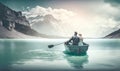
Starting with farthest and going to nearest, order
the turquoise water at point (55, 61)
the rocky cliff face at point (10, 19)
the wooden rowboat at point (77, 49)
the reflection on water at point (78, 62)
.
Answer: the rocky cliff face at point (10, 19) → the wooden rowboat at point (77, 49) → the reflection on water at point (78, 62) → the turquoise water at point (55, 61)

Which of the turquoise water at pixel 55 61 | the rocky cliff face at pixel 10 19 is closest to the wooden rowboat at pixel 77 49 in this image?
the turquoise water at pixel 55 61

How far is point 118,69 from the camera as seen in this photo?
1627 cm

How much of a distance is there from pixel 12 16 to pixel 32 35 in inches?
797

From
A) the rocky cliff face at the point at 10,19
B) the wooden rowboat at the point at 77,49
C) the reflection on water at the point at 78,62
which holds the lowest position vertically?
the reflection on water at the point at 78,62

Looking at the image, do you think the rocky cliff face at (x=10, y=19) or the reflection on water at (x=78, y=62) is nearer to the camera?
the reflection on water at (x=78, y=62)

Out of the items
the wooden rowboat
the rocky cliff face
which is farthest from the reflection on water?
the rocky cliff face

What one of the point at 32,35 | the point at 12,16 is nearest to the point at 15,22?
the point at 12,16

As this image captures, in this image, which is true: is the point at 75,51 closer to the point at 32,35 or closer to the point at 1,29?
the point at 1,29

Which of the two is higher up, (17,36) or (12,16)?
(12,16)

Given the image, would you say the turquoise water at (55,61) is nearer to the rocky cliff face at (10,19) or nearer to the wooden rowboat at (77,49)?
the wooden rowboat at (77,49)

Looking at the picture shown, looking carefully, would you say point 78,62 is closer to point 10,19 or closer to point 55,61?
point 55,61

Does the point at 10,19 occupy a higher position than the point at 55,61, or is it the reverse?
the point at 10,19

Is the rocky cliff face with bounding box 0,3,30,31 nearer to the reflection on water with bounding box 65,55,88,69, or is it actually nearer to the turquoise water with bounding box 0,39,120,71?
the turquoise water with bounding box 0,39,120,71

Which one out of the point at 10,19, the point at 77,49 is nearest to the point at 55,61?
the point at 77,49
